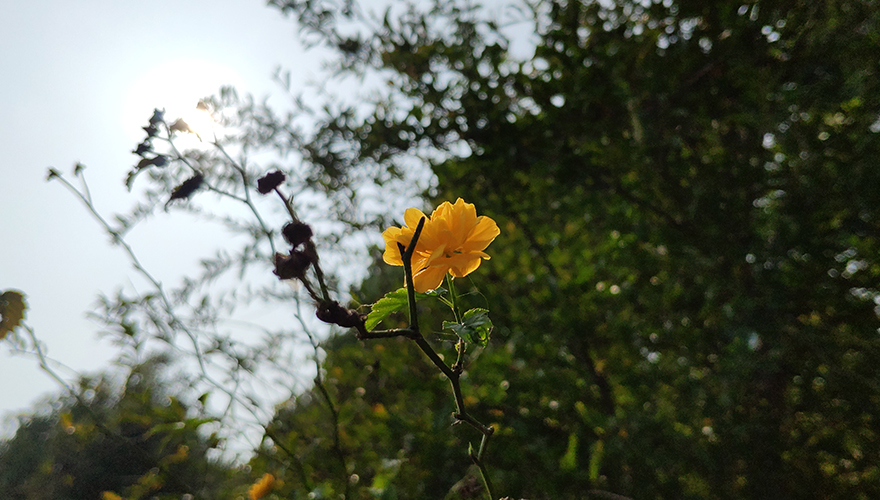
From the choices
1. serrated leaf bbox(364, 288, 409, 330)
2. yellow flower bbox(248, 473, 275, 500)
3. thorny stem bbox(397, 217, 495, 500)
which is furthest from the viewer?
yellow flower bbox(248, 473, 275, 500)

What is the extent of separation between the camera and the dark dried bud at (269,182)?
0.35 m

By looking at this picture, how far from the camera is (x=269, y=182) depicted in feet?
1.15

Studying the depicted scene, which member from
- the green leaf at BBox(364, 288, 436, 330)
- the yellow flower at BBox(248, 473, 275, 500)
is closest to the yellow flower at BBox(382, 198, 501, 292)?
the green leaf at BBox(364, 288, 436, 330)

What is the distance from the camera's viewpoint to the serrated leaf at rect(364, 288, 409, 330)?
1.34ft

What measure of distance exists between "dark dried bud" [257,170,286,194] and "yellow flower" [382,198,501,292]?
0.11 meters

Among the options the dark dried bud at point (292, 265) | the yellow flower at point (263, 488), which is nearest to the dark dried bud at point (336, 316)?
the dark dried bud at point (292, 265)

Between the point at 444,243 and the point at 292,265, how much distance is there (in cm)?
16

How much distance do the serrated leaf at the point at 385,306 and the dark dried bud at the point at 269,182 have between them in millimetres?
136

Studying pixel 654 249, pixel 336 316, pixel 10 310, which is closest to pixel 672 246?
pixel 654 249

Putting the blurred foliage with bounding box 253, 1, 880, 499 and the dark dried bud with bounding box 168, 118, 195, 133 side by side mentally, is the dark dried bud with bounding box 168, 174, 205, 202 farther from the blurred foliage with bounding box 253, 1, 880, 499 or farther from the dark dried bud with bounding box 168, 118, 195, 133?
the blurred foliage with bounding box 253, 1, 880, 499

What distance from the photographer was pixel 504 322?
1412 mm

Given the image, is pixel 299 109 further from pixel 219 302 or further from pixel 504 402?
pixel 504 402

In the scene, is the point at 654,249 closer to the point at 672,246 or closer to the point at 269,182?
the point at 672,246

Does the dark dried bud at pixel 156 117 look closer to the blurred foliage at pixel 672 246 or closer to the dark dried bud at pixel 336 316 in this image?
the dark dried bud at pixel 336 316
